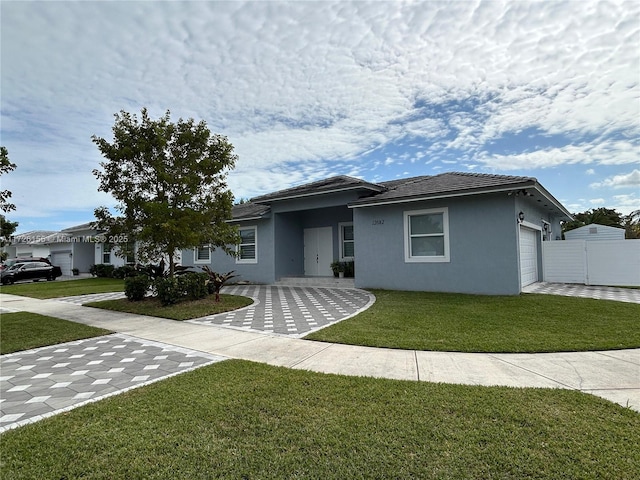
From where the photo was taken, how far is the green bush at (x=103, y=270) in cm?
2424

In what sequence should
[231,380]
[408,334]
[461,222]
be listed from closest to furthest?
[231,380] → [408,334] → [461,222]

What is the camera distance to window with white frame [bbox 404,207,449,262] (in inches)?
460

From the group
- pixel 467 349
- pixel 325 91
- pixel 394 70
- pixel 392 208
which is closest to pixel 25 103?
pixel 325 91

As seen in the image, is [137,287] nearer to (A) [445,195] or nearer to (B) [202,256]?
(B) [202,256]

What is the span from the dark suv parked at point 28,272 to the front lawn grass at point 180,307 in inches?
624

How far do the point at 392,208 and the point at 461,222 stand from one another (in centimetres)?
249

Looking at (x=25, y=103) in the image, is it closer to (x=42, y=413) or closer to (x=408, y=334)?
(x=42, y=413)

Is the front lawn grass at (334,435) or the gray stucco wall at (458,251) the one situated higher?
the gray stucco wall at (458,251)

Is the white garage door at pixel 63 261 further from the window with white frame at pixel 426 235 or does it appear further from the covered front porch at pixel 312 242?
the window with white frame at pixel 426 235

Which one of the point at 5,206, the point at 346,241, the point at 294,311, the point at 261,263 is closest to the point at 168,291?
the point at 294,311

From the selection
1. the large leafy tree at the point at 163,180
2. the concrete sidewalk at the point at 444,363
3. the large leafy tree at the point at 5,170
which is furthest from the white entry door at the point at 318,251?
the large leafy tree at the point at 5,170

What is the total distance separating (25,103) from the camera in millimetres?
10383

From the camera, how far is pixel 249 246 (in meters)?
17.1

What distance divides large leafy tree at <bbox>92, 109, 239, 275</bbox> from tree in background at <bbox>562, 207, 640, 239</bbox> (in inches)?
1159
